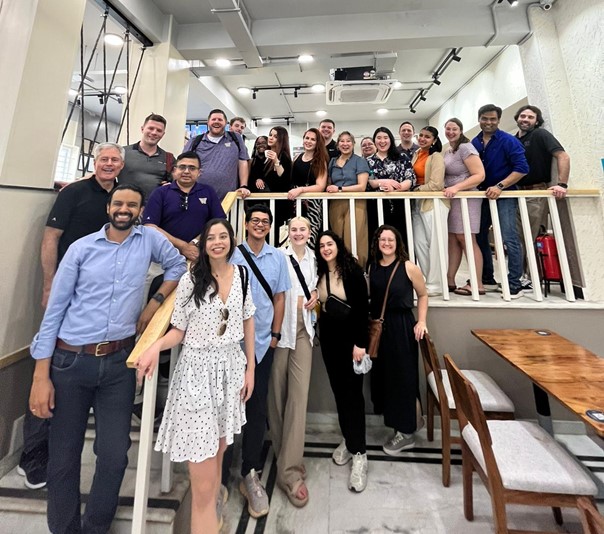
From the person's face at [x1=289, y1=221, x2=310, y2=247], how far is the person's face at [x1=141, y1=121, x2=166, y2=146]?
131 centimetres

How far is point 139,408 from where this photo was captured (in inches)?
67.5

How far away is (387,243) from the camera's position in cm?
194

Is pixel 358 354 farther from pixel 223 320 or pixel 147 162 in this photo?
pixel 147 162

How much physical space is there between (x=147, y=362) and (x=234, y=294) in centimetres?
42

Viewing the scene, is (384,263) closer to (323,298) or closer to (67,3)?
(323,298)

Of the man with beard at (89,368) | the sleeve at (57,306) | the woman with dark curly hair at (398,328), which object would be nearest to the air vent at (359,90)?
the woman with dark curly hair at (398,328)

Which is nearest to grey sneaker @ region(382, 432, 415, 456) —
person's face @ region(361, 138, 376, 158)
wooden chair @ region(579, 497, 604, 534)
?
wooden chair @ region(579, 497, 604, 534)

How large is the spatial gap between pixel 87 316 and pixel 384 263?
1.71 meters

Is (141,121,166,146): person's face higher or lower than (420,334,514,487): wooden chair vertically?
higher

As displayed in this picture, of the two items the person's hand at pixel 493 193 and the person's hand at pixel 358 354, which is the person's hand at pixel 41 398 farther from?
the person's hand at pixel 493 193

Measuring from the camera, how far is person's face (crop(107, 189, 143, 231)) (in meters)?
1.29

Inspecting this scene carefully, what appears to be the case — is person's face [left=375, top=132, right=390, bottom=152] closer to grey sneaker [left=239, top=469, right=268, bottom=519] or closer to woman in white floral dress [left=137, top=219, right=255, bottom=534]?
woman in white floral dress [left=137, top=219, right=255, bottom=534]

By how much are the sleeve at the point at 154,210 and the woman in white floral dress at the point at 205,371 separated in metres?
0.69

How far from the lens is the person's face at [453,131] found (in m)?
2.46
